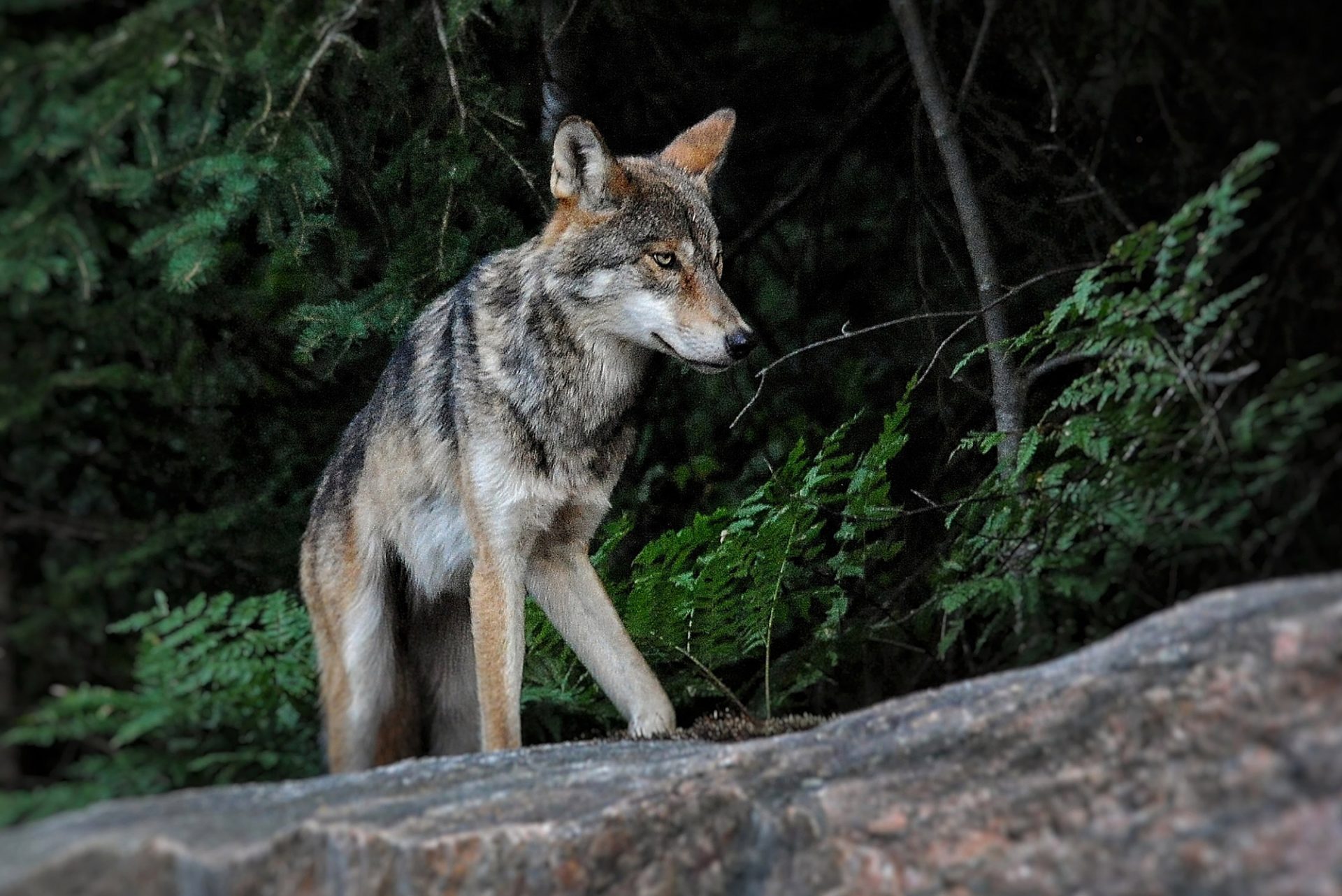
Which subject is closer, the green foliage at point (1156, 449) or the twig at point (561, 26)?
the green foliage at point (1156, 449)

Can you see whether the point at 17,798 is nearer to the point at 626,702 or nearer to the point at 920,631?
the point at 626,702

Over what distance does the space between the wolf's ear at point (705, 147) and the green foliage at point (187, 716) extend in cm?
240

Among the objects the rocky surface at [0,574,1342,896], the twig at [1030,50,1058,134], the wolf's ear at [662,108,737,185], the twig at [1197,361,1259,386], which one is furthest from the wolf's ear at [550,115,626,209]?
the rocky surface at [0,574,1342,896]

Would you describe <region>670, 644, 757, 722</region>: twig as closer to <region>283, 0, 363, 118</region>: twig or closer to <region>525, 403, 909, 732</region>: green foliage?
<region>525, 403, 909, 732</region>: green foliage

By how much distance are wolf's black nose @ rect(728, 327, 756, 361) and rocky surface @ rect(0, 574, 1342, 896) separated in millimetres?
1744

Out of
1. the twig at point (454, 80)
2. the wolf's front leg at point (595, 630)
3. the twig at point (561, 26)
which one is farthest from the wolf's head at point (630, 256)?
the twig at point (561, 26)

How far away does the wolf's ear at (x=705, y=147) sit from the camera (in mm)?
5246

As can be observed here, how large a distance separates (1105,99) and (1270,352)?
1072 mm

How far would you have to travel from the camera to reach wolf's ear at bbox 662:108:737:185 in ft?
17.2

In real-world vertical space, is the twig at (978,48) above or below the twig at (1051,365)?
above

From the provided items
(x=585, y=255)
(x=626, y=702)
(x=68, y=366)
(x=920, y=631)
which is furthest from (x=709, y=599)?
(x=68, y=366)

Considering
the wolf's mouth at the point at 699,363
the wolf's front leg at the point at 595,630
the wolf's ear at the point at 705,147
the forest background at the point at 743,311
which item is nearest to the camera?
the forest background at the point at 743,311

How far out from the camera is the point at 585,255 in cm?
472

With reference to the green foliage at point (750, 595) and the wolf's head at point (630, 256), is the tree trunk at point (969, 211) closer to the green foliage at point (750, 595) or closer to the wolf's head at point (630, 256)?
the green foliage at point (750, 595)
